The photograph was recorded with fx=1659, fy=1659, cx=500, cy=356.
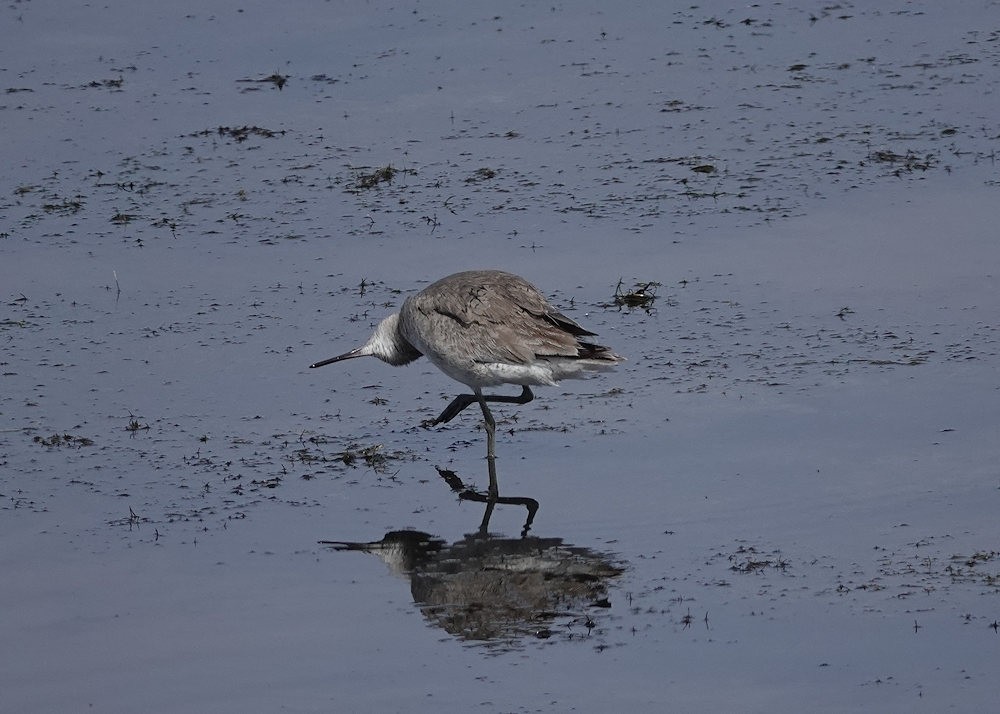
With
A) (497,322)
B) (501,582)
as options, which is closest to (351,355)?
(497,322)

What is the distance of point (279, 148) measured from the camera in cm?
1522

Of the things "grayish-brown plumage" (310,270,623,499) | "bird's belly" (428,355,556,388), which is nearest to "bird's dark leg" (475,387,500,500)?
"grayish-brown plumage" (310,270,623,499)

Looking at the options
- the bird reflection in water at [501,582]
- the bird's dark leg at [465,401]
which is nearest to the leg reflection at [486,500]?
the bird reflection in water at [501,582]

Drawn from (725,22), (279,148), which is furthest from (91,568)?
(725,22)

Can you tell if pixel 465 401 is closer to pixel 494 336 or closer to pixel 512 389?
pixel 494 336

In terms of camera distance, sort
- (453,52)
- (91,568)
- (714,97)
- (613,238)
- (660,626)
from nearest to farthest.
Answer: (660,626), (91,568), (613,238), (714,97), (453,52)

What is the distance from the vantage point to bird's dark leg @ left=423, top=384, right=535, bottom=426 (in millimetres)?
10266

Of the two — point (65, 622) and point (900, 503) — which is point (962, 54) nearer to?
point (900, 503)

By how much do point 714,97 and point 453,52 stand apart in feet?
10.2

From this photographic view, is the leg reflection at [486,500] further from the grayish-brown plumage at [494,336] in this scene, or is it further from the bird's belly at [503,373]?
the bird's belly at [503,373]

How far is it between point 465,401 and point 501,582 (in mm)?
2197

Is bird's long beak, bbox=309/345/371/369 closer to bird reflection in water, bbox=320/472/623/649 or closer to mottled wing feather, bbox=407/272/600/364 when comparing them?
mottled wing feather, bbox=407/272/600/364

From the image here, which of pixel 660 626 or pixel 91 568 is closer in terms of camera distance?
pixel 660 626

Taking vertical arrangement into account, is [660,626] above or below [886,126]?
below
